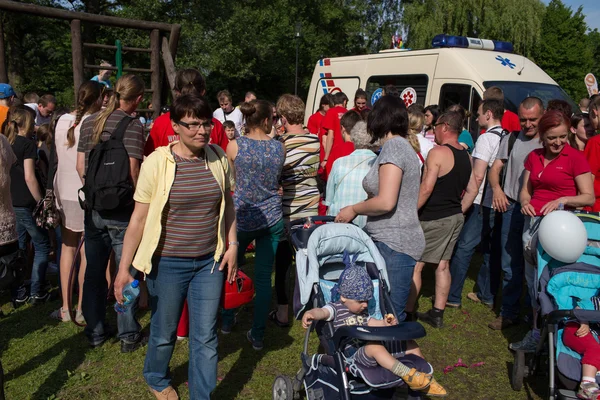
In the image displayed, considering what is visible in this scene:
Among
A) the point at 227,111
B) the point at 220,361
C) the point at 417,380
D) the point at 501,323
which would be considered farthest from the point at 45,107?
the point at 417,380

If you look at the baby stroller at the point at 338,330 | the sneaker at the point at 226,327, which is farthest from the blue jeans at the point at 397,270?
the sneaker at the point at 226,327

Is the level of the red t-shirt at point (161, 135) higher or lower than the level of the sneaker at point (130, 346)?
→ higher

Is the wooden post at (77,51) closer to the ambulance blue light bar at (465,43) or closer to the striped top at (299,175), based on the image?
the striped top at (299,175)

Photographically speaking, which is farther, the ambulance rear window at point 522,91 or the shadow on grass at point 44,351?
the ambulance rear window at point 522,91

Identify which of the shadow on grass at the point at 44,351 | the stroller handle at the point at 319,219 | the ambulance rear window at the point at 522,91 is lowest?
the shadow on grass at the point at 44,351

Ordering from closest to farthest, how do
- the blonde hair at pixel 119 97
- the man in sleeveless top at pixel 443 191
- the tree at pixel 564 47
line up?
the blonde hair at pixel 119 97 → the man in sleeveless top at pixel 443 191 → the tree at pixel 564 47

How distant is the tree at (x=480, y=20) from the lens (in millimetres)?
22938

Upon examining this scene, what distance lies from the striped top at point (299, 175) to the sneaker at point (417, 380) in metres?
2.02

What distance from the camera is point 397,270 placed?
368 cm

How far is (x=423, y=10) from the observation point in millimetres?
24781

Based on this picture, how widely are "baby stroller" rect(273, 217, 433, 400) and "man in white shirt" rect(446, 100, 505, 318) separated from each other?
7.47 ft

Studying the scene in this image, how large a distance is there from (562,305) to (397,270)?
1.15 metres

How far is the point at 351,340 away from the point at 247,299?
1501 millimetres

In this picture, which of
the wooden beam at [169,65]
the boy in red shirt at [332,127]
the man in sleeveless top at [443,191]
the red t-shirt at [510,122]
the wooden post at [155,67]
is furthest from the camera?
the wooden post at [155,67]
